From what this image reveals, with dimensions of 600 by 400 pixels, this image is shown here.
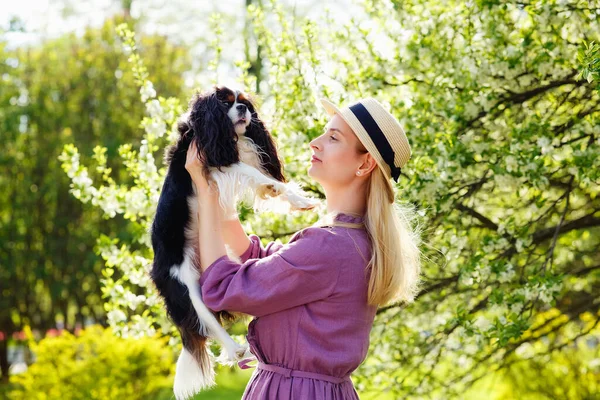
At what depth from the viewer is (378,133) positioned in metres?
2.28

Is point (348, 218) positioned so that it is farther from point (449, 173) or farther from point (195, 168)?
point (449, 173)

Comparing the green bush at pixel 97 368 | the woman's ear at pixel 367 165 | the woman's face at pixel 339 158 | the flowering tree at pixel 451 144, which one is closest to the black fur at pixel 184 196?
the woman's face at pixel 339 158

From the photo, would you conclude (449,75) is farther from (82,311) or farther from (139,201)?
(82,311)

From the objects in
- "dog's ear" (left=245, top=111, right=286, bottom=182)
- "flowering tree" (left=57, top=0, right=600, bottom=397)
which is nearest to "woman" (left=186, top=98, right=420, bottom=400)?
"dog's ear" (left=245, top=111, right=286, bottom=182)

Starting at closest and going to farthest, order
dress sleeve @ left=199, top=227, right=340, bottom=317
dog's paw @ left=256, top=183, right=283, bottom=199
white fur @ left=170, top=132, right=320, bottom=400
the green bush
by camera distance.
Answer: dress sleeve @ left=199, top=227, right=340, bottom=317, white fur @ left=170, top=132, right=320, bottom=400, dog's paw @ left=256, top=183, right=283, bottom=199, the green bush

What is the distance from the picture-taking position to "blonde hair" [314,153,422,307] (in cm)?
221

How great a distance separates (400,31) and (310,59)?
0.58 metres

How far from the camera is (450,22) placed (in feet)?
14.6

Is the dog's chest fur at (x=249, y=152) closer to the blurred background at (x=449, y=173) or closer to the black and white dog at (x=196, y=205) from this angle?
the black and white dog at (x=196, y=205)

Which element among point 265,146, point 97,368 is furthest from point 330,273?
point 97,368

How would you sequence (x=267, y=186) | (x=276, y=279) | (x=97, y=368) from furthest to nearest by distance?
(x=97, y=368) < (x=267, y=186) < (x=276, y=279)

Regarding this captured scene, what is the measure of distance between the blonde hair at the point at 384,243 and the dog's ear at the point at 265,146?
597mm

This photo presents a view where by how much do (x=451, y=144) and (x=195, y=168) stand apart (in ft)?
6.29

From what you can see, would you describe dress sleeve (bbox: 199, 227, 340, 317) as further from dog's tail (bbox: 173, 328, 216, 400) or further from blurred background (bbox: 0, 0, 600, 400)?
blurred background (bbox: 0, 0, 600, 400)
